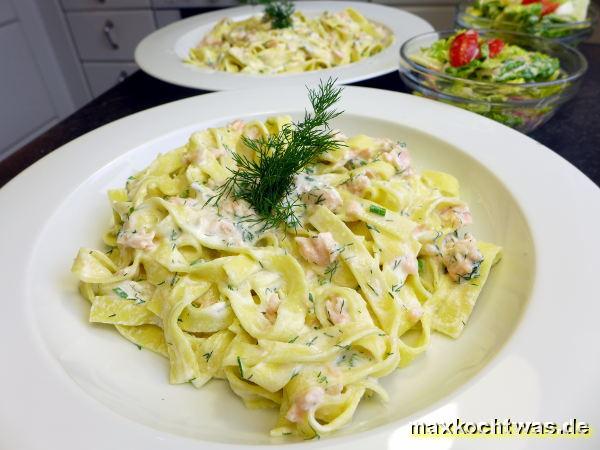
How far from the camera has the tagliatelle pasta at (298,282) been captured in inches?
49.9

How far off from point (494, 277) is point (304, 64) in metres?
2.18

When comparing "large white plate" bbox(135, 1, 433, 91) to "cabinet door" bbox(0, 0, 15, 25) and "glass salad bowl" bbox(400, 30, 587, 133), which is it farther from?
"cabinet door" bbox(0, 0, 15, 25)

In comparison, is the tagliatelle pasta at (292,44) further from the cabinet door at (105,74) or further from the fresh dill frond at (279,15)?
the cabinet door at (105,74)

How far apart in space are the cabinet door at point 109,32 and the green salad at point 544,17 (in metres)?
3.95

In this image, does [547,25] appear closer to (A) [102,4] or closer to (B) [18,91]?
(A) [102,4]

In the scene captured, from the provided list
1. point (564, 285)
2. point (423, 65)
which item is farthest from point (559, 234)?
point (423, 65)

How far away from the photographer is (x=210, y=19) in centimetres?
402

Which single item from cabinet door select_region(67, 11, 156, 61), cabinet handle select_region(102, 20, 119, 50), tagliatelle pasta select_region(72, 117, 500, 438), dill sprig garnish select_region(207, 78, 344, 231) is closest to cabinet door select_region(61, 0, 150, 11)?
cabinet door select_region(67, 11, 156, 61)

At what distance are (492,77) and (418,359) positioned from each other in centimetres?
166

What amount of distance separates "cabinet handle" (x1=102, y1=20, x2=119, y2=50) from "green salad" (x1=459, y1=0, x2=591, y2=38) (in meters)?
4.34

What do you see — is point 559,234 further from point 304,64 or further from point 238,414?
point 304,64

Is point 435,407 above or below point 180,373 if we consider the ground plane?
above

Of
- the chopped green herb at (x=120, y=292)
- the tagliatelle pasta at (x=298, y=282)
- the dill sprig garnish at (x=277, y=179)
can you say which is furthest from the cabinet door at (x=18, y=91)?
the dill sprig garnish at (x=277, y=179)

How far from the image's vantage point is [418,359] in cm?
139
